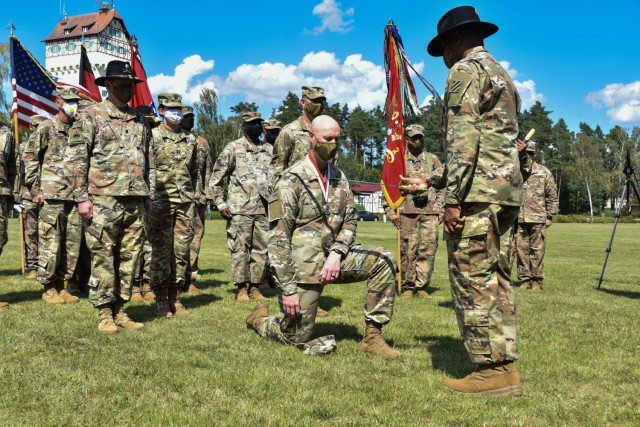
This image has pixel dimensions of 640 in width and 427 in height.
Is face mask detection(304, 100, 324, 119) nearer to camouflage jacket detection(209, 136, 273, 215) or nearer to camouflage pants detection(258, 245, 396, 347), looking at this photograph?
camouflage jacket detection(209, 136, 273, 215)

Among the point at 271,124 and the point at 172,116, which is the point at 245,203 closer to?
the point at 172,116

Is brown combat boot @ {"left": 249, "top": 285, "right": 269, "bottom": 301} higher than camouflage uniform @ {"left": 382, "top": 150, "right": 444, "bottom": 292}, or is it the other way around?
camouflage uniform @ {"left": 382, "top": 150, "right": 444, "bottom": 292}

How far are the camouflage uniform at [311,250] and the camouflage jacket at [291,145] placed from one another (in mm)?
2098

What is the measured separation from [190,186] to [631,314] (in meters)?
6.55

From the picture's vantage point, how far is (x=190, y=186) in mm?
7797

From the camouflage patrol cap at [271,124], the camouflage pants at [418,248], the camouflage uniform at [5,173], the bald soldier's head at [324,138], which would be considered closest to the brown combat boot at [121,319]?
the camouflage uniform at [5,173]

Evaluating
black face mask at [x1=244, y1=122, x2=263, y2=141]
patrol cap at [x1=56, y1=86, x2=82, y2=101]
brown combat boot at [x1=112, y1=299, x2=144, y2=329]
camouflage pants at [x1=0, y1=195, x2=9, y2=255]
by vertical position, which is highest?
patrol cap at [x1=56, y1=86, x2=82, y2=101]

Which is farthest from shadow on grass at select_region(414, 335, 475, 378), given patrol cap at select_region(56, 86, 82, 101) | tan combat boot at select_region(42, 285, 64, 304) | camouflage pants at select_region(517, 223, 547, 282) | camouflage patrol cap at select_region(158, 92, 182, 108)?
patrol cap at select_region(56, 86, 82, 101)

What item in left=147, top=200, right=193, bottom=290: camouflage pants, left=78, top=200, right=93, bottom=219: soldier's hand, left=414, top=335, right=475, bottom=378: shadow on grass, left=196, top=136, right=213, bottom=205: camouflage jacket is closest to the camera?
left=414, top=335, right=475, bottom=378: shadow on grass

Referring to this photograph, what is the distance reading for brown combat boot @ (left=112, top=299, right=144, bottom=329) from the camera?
6.36m

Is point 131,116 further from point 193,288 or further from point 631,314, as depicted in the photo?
point 631,314

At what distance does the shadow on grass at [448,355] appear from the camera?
16.1ft

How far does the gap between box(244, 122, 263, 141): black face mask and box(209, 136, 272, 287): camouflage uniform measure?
0.10m

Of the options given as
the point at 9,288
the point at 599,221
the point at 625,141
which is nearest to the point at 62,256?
the point at 9,288
